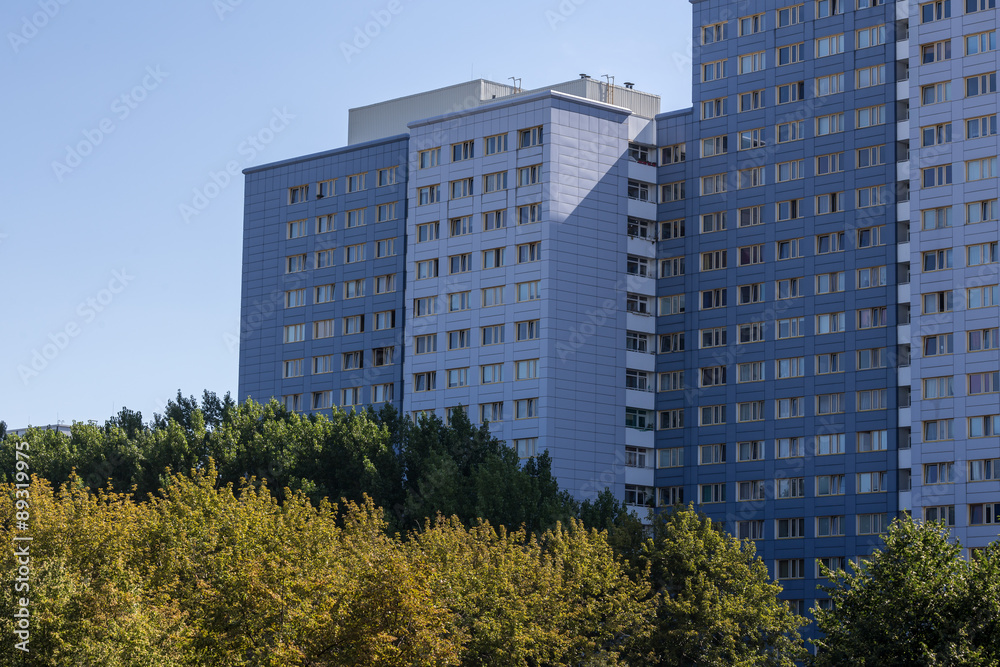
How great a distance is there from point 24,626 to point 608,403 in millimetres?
78713

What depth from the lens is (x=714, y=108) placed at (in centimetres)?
13438

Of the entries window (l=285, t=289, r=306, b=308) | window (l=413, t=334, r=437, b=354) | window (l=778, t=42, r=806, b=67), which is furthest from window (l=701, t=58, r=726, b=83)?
window (l=285, t=289, r=306, b=308)

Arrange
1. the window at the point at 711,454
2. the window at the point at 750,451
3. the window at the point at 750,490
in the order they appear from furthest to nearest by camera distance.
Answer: the window at the point at 711,454
the window at the point at 750,451
the window at the point at 750,490

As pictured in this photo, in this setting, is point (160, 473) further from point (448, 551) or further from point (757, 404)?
point (757, 404)

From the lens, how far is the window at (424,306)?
135250 mm

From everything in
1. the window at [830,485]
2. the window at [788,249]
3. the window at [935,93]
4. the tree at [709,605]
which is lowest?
the tree at [709,605]

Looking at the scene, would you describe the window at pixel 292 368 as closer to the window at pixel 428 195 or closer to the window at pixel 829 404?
the window at pixel 428 195

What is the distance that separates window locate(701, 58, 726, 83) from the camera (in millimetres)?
134500

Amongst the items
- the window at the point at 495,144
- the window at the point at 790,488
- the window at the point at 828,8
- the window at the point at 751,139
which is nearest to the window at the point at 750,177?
the window at the point at 751,139

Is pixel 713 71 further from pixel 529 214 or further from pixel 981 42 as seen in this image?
pixel 981 42

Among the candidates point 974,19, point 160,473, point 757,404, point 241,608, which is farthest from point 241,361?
point 241,608

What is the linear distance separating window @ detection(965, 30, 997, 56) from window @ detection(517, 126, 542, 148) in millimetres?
33757

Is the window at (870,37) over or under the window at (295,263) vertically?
over

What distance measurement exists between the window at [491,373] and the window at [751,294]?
65.5ft
